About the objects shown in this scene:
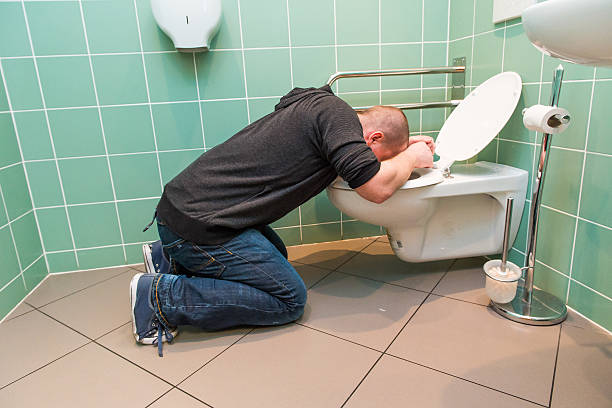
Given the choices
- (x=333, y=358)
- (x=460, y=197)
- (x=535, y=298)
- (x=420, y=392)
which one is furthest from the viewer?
(x=460, y=197)

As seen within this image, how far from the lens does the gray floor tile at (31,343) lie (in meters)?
1.05

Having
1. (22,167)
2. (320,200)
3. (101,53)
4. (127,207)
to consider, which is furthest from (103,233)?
(320,200)

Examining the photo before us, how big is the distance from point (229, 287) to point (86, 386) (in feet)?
1.35

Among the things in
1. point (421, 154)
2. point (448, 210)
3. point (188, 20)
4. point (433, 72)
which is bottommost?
point (448, 210)

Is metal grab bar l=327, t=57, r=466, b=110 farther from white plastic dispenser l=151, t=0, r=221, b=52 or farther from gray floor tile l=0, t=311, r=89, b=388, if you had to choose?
gray floor tile l=0, t=311, r=89, b=388

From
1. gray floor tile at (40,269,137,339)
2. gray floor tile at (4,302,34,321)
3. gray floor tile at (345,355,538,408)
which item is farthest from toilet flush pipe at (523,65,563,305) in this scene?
gray floor tile at (4,302,34,321)

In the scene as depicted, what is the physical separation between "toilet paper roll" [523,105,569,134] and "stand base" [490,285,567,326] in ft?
1.70

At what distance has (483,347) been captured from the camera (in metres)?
1.04

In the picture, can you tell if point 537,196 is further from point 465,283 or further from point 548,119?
point 465,283

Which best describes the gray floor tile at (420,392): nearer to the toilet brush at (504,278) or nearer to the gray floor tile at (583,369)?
the gray floor tile at (583,369)

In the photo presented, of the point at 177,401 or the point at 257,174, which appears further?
the point at 257,174

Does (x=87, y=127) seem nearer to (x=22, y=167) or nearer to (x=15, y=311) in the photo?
(x=22, y=167)

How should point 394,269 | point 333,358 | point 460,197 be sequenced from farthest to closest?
point 394,269 → point 460,197 → point 333,358

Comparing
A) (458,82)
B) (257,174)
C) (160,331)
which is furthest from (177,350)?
(458,82)
